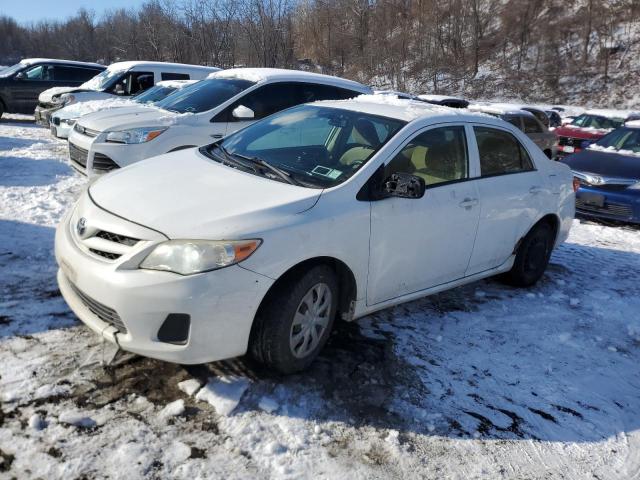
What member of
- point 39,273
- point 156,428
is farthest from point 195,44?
point 156,428

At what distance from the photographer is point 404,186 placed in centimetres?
357

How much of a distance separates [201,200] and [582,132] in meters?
14.9

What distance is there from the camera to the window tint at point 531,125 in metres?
13.0

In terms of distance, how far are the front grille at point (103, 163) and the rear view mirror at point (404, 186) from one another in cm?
420

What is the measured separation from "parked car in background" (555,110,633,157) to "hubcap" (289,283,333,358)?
1299 centimetres

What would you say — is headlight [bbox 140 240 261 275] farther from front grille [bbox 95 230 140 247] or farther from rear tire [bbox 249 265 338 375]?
rear tire [bbox 249 265 338 375]

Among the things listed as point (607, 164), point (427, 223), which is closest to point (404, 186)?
point (427, 223)

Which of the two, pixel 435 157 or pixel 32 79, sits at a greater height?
pixel 32 79

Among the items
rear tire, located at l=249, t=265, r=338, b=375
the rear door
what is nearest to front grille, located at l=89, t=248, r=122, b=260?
rear tire, located at l=249, t=265, r=338, b=375

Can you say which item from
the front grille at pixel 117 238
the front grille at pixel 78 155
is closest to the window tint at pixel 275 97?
the front grille at pixel 78 155

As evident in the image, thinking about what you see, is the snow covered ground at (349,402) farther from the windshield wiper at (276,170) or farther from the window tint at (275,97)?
the window tint at (275,97)

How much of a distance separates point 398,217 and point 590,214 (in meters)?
5.91

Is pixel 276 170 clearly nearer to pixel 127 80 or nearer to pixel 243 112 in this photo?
pixel 243 112

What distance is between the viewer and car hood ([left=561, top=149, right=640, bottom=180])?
8.54m
